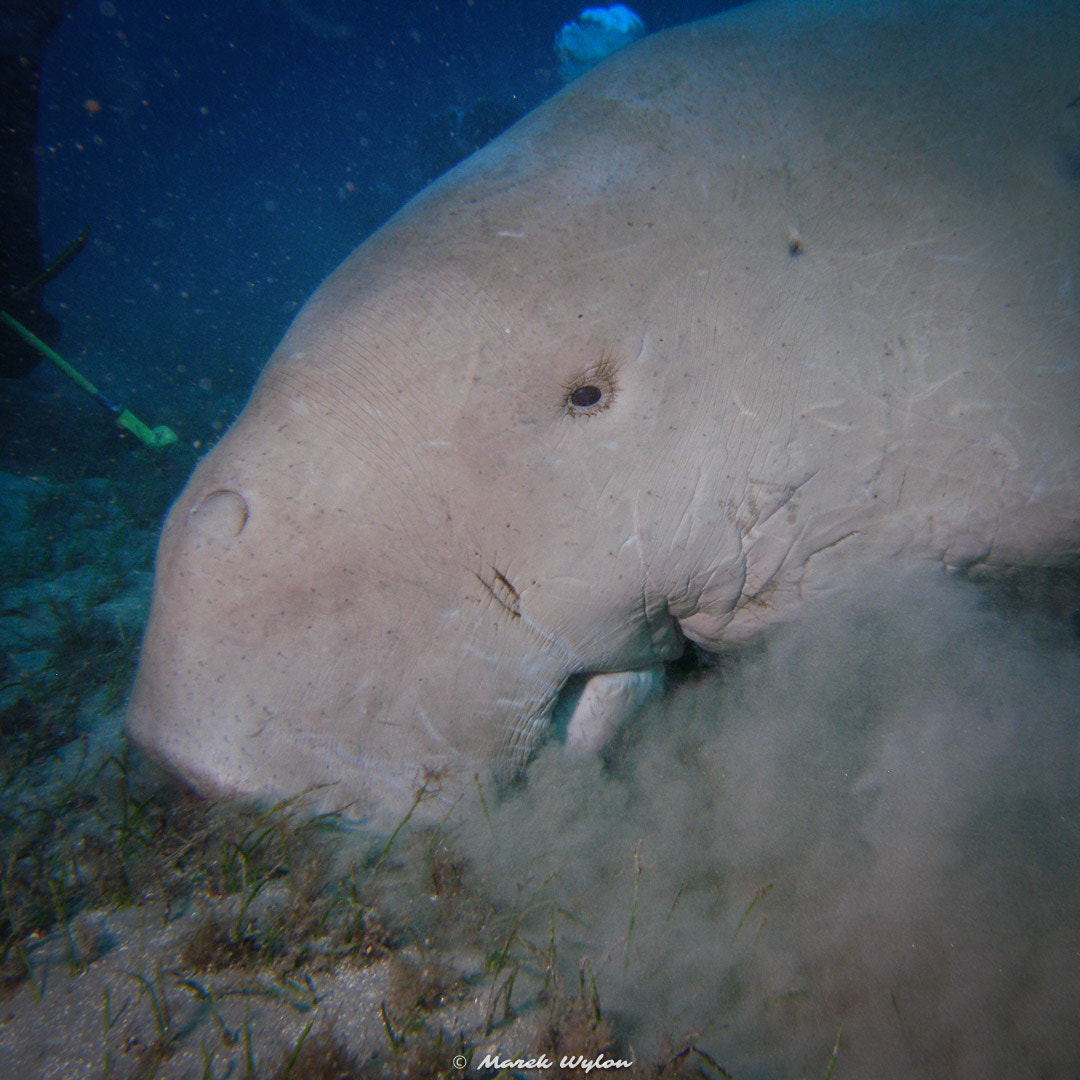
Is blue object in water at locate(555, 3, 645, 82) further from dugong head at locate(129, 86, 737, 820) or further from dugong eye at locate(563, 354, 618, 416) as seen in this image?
dugong eye at locate(563, 354, 618, 416)

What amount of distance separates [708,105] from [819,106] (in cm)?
43

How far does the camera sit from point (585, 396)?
5.87ft

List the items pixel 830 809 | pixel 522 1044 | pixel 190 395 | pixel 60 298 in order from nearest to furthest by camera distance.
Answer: pixel 522 1044, pixel 830 809, pixel 190 395, pixel 60 298

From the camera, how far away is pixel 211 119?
6294 cm

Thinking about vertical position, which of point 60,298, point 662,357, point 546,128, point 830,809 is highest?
point 60,298

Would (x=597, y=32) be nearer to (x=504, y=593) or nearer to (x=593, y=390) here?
(x=593, y=390)

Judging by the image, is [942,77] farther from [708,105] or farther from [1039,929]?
[1039,929]

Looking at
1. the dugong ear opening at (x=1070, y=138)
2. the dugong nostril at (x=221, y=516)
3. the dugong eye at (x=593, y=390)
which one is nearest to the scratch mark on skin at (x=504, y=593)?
the dugong eye at (x=593, y=390)

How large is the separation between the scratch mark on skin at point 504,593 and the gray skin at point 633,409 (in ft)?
0.04

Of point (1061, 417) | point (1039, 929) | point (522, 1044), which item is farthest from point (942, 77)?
point (522, 1044)

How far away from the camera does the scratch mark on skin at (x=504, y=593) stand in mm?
1717

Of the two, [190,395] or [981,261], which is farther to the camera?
[190,395]

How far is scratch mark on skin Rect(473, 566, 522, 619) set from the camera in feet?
5.63

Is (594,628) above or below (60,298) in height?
below
